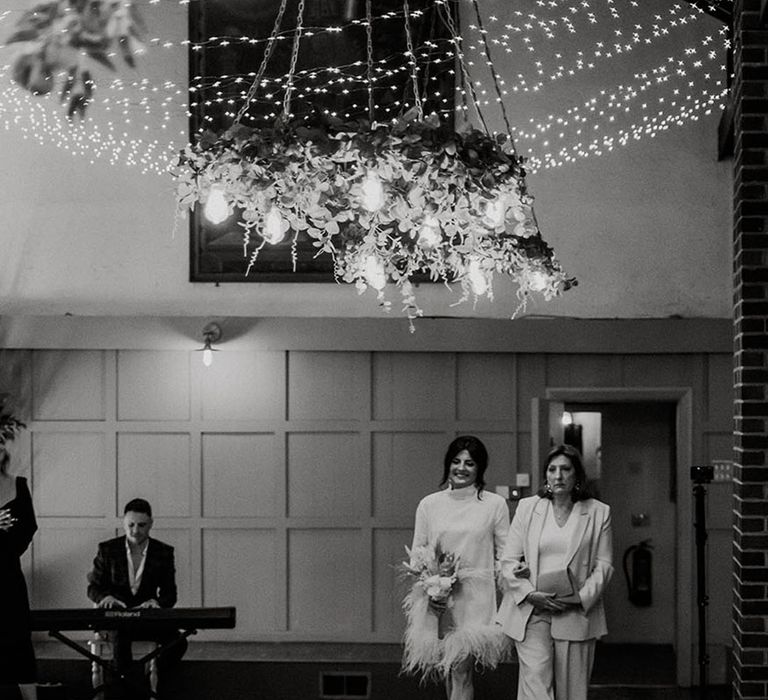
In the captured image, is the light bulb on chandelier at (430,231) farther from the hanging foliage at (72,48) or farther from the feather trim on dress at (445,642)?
the hanging foliage at (72,48)

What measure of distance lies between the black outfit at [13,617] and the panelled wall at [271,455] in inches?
112

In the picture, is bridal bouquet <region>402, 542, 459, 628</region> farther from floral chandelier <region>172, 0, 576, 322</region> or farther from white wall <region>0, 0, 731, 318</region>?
white wall <region>0, 0, 731, 318</region>

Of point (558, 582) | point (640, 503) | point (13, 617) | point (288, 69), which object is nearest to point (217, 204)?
point (13, 617)

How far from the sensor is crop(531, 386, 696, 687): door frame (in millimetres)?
8094

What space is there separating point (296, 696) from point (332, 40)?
15.9 ft

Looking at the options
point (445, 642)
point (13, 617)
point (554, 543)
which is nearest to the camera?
point (13, 617)

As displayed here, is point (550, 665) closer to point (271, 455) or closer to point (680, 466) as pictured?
point (680, 466)

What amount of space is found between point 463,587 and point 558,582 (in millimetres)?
662

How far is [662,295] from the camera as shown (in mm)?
8445

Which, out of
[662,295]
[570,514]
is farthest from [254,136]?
[662,295]

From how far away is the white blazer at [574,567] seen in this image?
5.62 metres

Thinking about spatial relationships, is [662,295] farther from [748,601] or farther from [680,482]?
[748,601]

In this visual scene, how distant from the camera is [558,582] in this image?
5.62 metres

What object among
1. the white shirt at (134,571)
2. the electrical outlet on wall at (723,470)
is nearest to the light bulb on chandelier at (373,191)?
the white shirt at (134,571)
